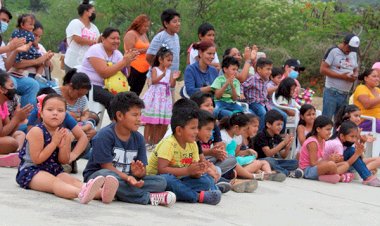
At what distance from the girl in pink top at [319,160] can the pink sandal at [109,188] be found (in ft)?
13.1

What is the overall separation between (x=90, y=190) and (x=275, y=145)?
404cm

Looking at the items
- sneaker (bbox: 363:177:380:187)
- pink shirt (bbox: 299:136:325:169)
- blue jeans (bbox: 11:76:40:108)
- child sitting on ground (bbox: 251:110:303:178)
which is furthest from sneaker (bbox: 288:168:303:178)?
blue jeans (bbox: 11:76:40:108)

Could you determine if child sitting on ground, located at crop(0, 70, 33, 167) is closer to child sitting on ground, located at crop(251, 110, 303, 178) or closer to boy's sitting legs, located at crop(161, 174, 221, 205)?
boy's sitting legs, located at crop(161, 174, 221, 205)

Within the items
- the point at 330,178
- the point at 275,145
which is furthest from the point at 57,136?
the point at 330,178

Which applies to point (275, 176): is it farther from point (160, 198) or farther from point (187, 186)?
point (160, 198)

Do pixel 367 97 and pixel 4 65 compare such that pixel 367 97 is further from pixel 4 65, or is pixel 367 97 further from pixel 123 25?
pixel 123 25

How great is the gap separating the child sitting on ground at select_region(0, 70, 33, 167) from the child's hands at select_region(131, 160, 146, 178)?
5.77 ft

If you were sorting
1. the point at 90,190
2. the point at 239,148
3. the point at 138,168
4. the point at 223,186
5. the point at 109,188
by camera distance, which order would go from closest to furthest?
the point at 90,190 < the point at 109,188 < the point at 138,168 < the point at 223,186 < the point at 239,148

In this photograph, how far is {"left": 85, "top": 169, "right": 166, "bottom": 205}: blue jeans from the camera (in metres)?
6.95

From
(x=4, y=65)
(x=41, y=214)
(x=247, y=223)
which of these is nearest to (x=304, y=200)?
(x=247, y=223)

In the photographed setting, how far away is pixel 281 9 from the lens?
2638cm

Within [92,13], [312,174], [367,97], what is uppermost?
[92,13]

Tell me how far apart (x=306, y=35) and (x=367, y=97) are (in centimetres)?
1399

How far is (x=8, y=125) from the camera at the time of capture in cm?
845
